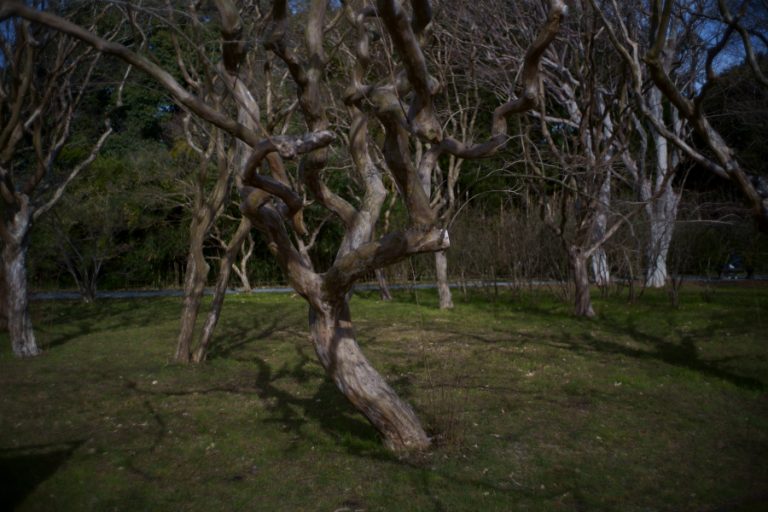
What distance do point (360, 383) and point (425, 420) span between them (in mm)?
1216

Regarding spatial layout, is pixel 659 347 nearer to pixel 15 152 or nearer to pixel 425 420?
pixel 425 420

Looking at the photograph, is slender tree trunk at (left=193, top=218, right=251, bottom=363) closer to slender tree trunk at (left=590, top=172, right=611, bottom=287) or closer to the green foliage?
slender tree trunk at (left=590, top=172, right=611, bottom=287)

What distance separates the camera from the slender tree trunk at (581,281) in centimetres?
1429


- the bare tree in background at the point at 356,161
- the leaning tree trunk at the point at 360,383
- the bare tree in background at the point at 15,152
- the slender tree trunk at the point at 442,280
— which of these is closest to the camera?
the bare tree in background at the point at 356,161

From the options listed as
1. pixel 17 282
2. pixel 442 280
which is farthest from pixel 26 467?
pixel 442 280

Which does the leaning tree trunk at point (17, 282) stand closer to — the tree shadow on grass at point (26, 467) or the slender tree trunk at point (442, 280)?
the tree shadow on grass at point (26, 467)

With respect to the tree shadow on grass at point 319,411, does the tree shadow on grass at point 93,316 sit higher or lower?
higher

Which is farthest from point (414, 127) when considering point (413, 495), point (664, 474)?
point (664, 474)

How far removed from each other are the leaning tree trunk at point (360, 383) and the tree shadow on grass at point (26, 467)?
2.34 m

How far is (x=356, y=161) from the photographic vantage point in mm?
6969

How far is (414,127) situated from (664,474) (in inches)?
127

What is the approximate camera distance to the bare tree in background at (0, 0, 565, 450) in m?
4.98

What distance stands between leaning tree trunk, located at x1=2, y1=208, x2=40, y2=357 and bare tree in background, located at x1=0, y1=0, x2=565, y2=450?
19.9 feet

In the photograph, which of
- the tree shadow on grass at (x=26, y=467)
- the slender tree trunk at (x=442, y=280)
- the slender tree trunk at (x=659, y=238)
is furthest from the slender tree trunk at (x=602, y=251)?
the tree shadow on grass at (x=26, y=467)
